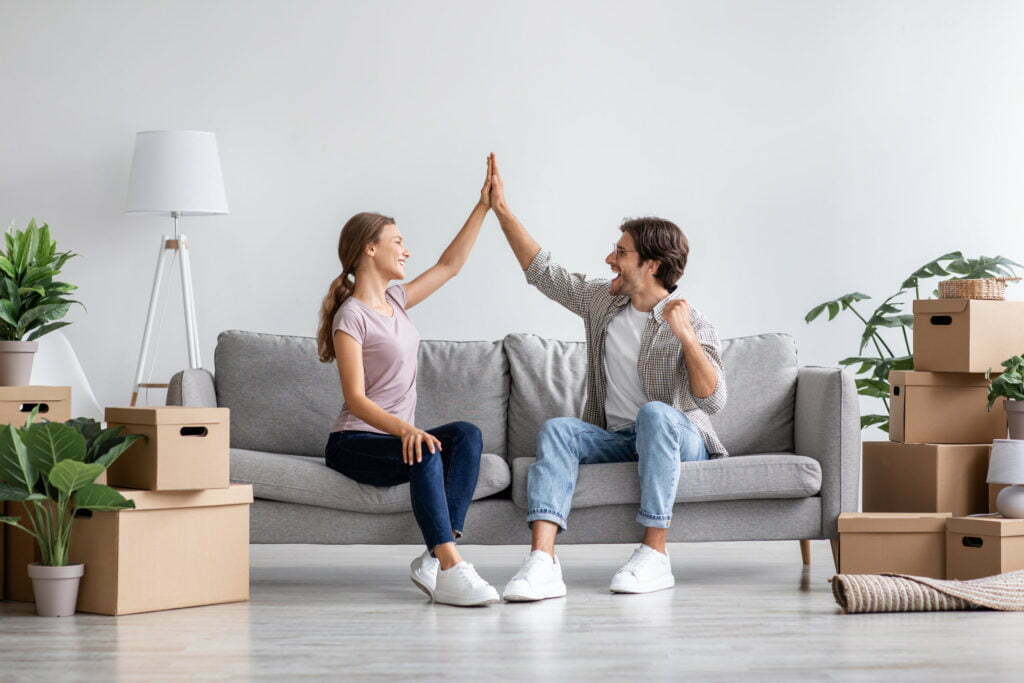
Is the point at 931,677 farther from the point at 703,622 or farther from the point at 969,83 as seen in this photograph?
the point at 969,83

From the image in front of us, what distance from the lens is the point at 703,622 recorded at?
265 cm

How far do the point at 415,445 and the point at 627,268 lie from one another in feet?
2.83

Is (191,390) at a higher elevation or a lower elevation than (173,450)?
higher

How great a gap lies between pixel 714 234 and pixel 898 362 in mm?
919

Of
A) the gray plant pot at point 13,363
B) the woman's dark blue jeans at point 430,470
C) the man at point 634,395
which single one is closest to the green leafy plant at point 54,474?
the gray plant pot at point 13,363

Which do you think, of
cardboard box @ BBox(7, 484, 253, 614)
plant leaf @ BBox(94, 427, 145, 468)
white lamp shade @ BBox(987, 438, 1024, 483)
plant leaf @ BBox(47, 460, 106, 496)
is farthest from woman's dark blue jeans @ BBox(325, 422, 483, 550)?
white lamp shade @ BBox(987, 438, 1024, 483)

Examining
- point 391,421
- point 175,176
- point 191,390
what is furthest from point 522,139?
point 391,421

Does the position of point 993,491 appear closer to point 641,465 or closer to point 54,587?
point 641,465

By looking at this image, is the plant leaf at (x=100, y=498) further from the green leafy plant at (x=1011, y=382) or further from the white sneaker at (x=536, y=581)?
the green leafy plant at (x=1011, y=382)

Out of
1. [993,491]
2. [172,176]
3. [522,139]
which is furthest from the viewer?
[522,139]

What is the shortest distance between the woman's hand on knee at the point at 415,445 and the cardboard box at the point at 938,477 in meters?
1.37

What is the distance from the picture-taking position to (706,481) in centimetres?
312

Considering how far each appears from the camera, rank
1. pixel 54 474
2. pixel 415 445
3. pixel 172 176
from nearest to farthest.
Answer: pixel 54 474 < pixel 415 445 < pixel 172 176

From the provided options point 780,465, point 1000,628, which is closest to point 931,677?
point 1000,628
